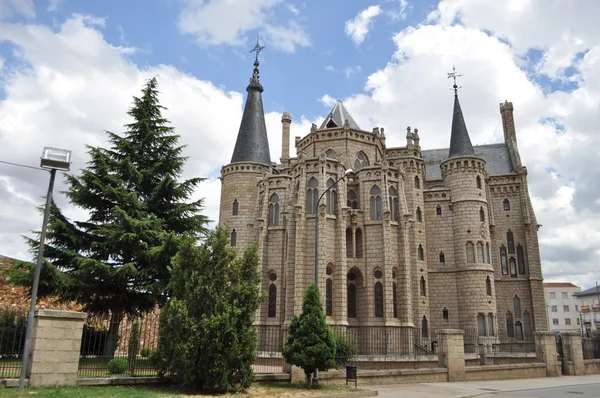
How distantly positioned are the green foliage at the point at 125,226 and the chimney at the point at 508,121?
34481mm

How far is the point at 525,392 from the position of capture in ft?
57.1

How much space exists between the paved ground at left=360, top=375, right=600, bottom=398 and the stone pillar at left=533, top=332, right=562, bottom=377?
2.41 m

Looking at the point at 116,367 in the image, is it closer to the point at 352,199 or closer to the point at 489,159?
the point at 352,199

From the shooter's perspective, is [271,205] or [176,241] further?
[271,205]

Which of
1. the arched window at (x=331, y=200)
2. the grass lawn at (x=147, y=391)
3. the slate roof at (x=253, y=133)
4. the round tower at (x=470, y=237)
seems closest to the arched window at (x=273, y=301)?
the arched window at (x=331, y=200)

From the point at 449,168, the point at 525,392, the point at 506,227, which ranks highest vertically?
the point at 449,168

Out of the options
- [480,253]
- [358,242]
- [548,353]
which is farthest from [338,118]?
[548,353]

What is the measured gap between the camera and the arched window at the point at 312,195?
3244cm

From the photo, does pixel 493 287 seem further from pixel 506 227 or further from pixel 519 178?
pixel 519 178

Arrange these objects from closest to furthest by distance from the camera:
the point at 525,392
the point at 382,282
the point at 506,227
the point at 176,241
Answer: the point at 525,392 < the point at 176,241 < the point at 382,282 < the point at 506,227

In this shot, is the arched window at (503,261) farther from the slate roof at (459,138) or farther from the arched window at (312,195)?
the arched window at (312,195)

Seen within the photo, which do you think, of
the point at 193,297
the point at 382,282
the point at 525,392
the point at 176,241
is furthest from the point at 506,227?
the point at 193,297

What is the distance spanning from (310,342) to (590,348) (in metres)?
21.5

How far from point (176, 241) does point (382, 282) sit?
53.1 feet
